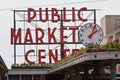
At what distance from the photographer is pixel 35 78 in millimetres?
60938

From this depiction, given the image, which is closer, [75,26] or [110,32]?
[75,26]

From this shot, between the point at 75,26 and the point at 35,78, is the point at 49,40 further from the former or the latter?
the point at 35,78

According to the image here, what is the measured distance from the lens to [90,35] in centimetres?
4338

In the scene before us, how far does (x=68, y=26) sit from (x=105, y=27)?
131 feet

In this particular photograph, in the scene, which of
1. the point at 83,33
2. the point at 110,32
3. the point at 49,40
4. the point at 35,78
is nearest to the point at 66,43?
the point at 49,40

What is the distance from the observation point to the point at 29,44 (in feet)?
225

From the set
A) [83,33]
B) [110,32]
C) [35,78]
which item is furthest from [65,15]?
[110,32]

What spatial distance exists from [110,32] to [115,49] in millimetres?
80819

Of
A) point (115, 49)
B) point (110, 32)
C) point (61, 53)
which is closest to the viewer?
point (115, 49)

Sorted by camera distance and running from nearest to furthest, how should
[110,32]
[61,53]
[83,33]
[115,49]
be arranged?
[115,49] → [83,33] → [61,53] → [110,32]

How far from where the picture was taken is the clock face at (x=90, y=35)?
1742 inches

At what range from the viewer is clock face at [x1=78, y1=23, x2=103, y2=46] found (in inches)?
1742

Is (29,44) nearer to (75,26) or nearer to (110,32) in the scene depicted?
(75,26)

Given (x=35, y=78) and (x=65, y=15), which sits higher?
(x=65, y=15)
